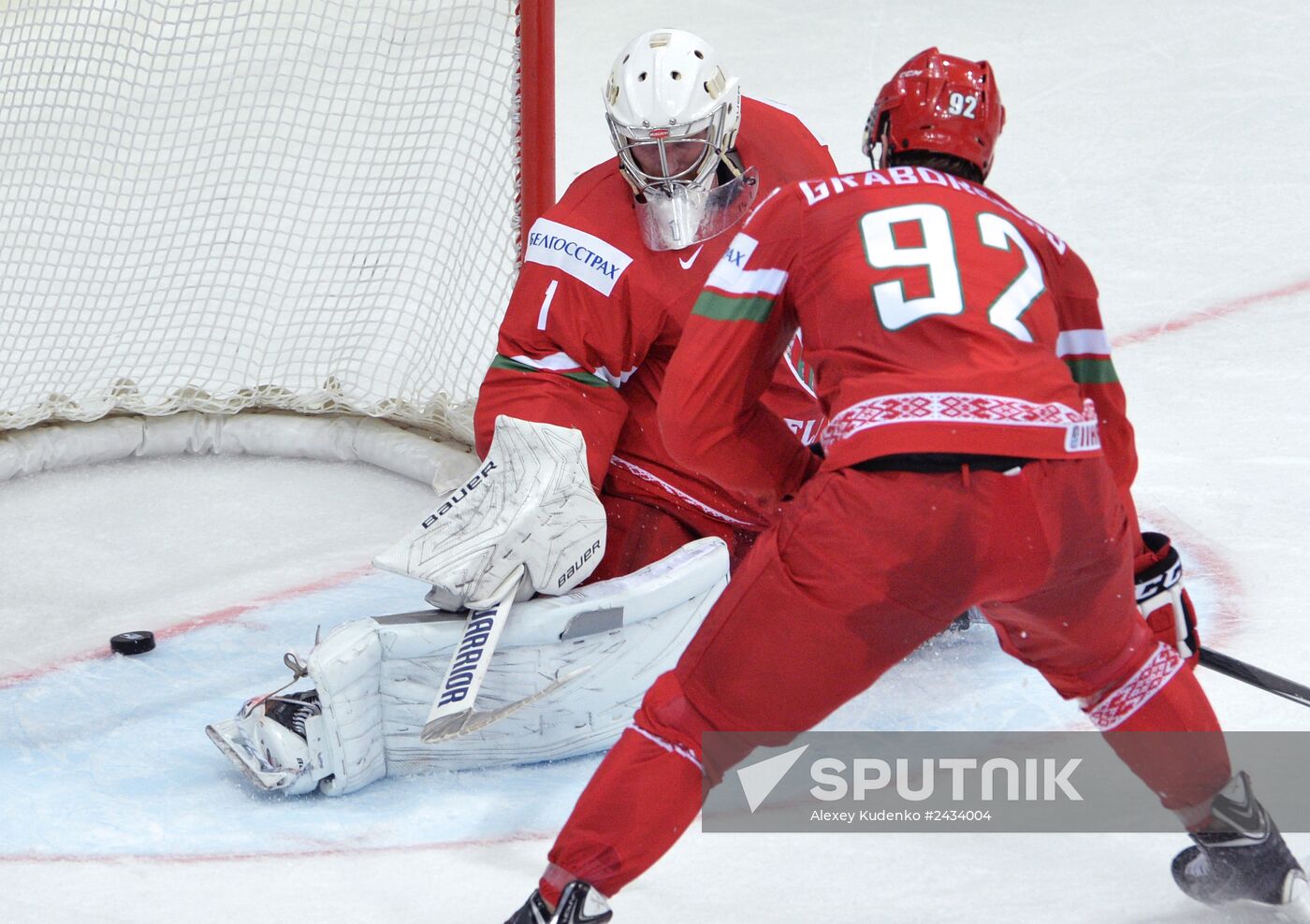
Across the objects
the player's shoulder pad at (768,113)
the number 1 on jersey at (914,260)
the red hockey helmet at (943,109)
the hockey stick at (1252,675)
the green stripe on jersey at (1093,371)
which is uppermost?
the red hockey helmet at (943,109)

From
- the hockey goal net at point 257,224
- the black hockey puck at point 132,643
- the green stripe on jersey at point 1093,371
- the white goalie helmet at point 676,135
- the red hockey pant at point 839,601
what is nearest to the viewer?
the red hockey pant at point 839,601

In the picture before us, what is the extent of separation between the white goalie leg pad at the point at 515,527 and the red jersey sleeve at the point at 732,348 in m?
0.54

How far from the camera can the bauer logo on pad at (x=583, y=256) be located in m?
2.47

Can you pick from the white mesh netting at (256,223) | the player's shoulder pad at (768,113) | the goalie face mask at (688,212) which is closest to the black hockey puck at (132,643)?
the white mesh netting at (256,223)

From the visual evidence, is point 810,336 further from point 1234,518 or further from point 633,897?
point 1234,518

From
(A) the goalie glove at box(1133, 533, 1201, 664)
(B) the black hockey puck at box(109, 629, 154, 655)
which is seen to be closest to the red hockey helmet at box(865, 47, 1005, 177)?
(A) the goalie glove at box(1133, 533, 1201, 664)

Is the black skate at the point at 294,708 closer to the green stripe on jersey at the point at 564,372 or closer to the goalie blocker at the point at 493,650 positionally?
the goalie blocker at the point at 493,650

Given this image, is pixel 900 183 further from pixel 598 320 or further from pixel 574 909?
pixel 598 320

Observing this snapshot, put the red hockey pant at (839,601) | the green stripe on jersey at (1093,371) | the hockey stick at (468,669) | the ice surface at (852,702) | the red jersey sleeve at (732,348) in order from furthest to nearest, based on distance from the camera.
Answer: the hockey stick at (468,669) < the ice surface at (852,702) < the green stripe on jersey at (1093,371) < the red jersey sleeve at (732,348) < the red hockey pant at (839,601)

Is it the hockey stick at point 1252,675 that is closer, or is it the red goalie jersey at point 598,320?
the hockey stick at point 1252,675

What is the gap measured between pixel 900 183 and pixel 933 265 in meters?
0.11

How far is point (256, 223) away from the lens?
4520mm

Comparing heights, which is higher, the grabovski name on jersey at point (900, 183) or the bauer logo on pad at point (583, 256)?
the grabovski name on jersey at point (900, 183)

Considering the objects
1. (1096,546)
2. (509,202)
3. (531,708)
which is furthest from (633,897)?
(509,202)
